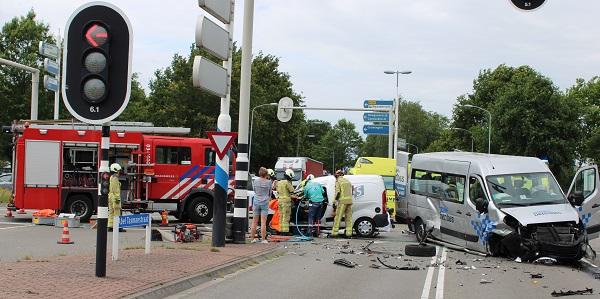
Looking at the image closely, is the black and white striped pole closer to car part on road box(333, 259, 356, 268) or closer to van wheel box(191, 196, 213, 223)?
car part on road box(333, 259, 356, 268)

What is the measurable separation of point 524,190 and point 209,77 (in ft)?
24.0

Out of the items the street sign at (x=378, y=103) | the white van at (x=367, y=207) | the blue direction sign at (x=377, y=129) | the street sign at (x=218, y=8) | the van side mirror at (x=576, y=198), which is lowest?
the white van at (x=367, y=207)

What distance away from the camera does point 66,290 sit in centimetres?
766

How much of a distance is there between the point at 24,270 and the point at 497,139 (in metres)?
46.8

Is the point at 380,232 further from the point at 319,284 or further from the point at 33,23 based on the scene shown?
the point at 33,23

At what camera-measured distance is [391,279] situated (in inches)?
414

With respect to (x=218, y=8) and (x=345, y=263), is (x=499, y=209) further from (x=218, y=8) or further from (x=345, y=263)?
(x=218, y=8)

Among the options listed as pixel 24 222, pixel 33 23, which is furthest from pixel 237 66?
pixel 24 222

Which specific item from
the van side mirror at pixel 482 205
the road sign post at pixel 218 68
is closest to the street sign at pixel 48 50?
the road sign post at pixel 218 68

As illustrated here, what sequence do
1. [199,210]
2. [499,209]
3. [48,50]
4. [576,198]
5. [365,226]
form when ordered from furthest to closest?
[48,50] → [199,210] → [365,226] → [576,198] → [499,209]

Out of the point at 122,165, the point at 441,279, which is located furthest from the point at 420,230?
the point at 122,165

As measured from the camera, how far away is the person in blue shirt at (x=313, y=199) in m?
17.3

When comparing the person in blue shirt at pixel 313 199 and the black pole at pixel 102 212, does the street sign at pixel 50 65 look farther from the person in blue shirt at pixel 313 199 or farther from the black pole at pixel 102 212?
the black pole at pixel 102 212

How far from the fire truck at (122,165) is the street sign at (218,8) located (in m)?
7.79
